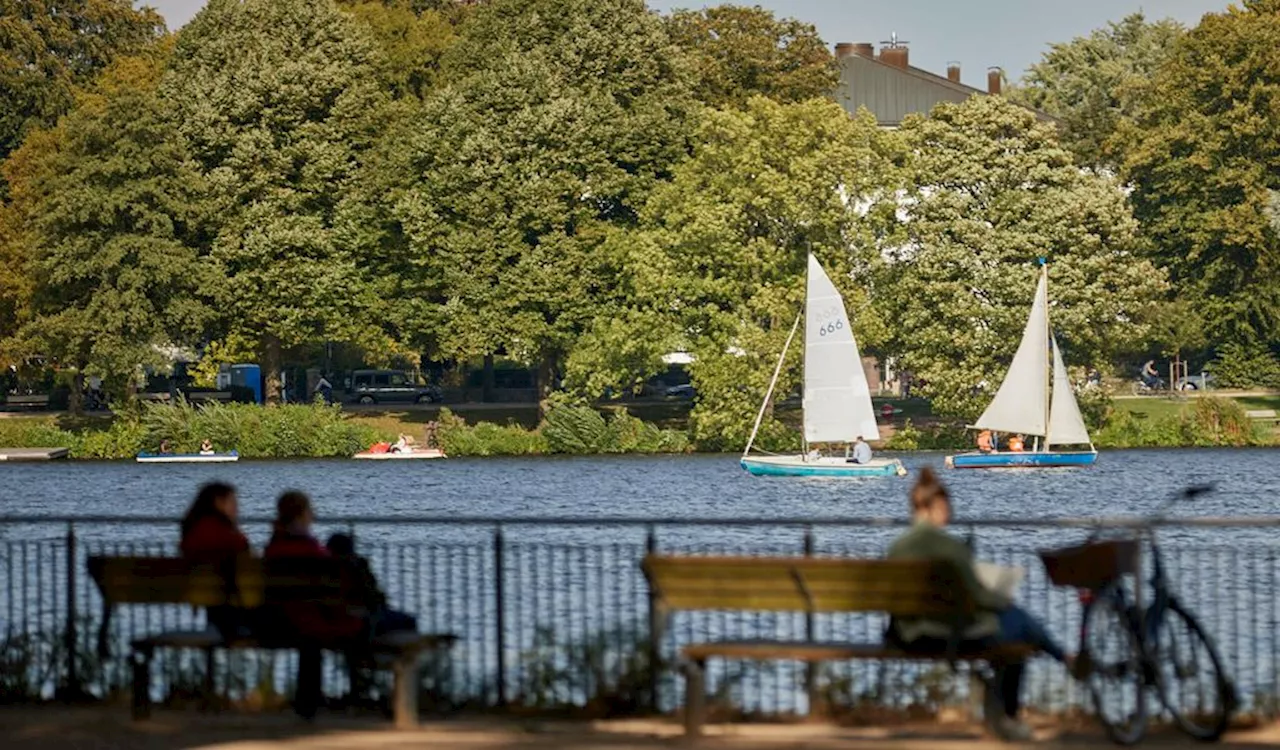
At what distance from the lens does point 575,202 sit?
93500 mm

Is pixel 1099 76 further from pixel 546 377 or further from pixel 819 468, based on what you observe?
pixel 819 468

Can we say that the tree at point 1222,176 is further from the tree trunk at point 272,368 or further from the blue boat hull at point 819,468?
the tree trunk at point 272,368

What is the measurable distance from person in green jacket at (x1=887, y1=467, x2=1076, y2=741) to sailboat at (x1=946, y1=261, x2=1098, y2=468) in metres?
66.8

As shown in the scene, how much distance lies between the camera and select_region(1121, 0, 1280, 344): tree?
9706 cm

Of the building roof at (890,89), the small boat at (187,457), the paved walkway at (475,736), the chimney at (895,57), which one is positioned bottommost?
the paved walkway at (475,736)

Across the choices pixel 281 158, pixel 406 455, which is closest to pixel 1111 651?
pixel 406 455

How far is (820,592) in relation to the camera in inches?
624

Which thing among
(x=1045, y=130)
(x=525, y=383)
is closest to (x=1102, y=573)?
(x=1045, y=130)

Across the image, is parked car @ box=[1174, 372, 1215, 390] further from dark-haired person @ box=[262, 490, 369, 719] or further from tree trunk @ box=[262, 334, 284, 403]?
dark-haired person @ box=[262, 490, 369, 719]

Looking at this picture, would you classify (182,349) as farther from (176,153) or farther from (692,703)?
(692,703)

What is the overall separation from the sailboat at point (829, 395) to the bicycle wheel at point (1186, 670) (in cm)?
6198

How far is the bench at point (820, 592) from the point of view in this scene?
15688mm

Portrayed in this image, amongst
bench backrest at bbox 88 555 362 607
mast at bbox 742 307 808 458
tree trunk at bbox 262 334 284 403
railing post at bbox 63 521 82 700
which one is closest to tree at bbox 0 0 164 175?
tree trunk at bbox 262 334 284 403

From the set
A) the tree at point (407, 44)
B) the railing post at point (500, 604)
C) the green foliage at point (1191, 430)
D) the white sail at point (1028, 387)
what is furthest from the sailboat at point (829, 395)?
the railing post at point (500, 604)
